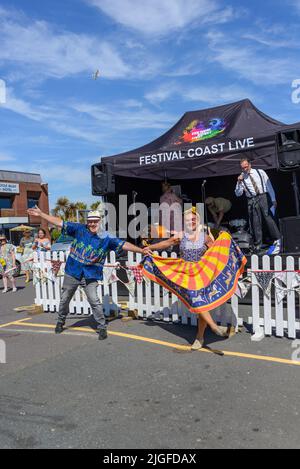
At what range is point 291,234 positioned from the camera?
7137mm

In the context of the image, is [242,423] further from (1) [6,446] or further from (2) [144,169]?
(2) [144,169]

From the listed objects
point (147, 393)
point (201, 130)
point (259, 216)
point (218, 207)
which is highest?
point (201, 130)

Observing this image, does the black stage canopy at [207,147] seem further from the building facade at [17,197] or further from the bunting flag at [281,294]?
the building facade at [17,197]

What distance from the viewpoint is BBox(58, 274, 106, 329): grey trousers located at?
5738 mm

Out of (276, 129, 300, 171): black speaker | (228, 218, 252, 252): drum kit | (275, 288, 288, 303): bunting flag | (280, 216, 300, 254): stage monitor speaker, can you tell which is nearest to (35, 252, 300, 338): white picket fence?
(275, 288, 288, 303): bunting flag

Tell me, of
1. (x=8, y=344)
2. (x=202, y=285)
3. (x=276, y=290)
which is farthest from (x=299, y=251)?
(x=8, y=344)

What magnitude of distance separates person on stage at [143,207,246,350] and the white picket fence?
41cm

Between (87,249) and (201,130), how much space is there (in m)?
5.39

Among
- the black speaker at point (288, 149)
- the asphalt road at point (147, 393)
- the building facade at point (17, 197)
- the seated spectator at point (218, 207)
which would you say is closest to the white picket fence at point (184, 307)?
the asphalt road at point (147, 393)

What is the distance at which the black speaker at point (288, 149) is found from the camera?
7.55m

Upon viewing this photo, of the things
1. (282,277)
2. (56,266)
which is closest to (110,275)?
(56,266)

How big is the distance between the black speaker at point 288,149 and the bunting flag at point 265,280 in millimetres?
2997

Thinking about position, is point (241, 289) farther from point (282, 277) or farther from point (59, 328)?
point (59, 328)

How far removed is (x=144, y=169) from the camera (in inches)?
388
